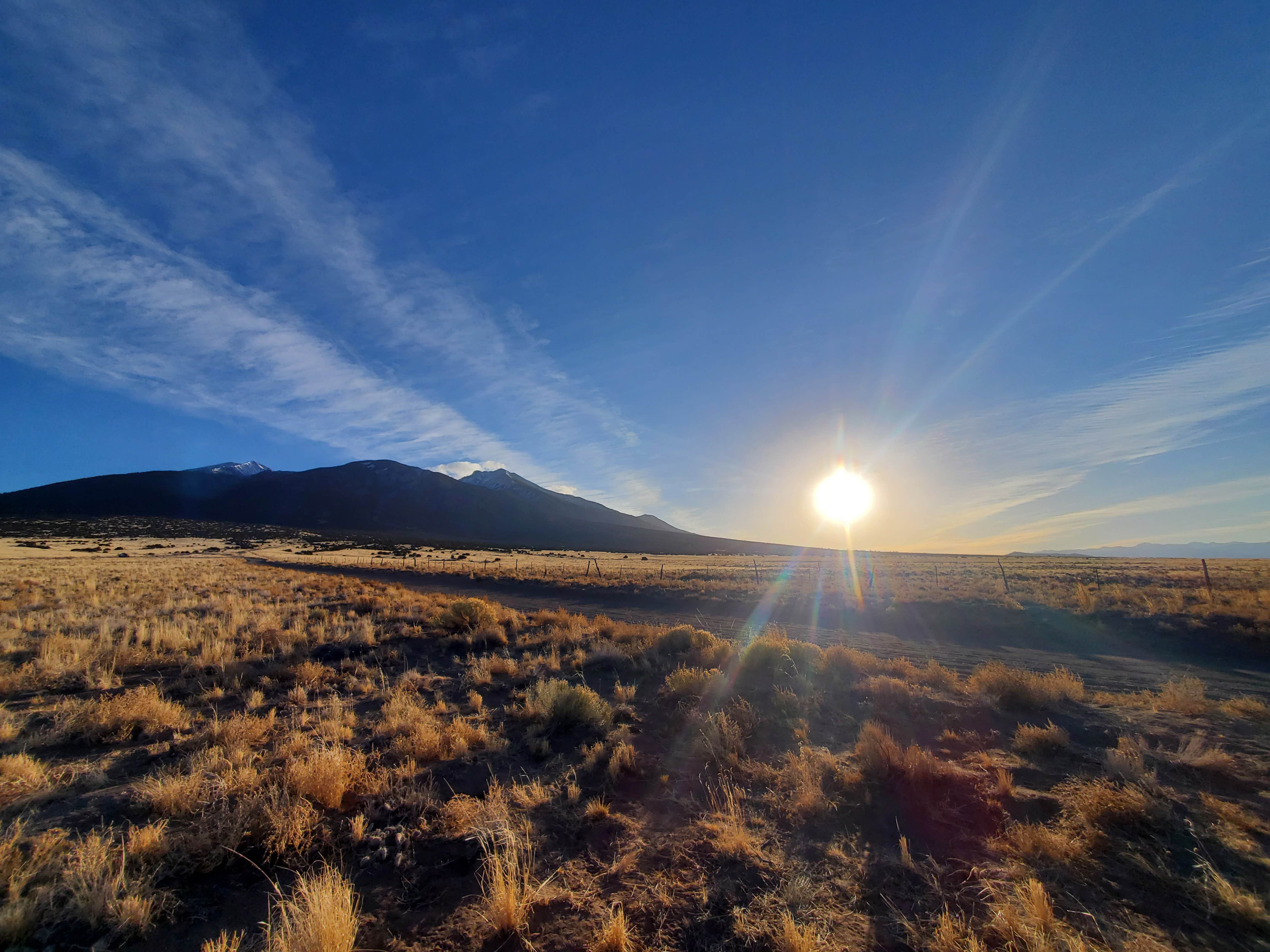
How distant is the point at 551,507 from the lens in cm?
19038

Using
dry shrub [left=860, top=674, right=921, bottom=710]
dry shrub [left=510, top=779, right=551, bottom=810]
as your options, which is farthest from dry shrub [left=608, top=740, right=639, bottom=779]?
dry shrub [left=860, top=674, right=921, bottom=710]

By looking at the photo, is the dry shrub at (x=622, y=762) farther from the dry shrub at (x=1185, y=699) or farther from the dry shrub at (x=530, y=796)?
the dry shrub at (x=1185, y=699)

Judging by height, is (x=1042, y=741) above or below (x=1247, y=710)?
below

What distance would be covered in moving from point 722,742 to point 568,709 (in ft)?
7.83

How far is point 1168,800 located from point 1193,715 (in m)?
4.48

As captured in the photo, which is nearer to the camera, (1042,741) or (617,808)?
(617,808)

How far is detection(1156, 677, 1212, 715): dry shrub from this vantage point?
8.00 meters

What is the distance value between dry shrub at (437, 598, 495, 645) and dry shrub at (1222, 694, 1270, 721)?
1505 centimetres

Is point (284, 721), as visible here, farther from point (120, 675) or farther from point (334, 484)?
point (334, 484)

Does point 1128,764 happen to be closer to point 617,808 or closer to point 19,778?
point 617,808

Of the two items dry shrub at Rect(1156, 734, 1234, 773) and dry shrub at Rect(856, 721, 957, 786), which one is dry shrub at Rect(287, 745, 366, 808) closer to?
dry shrub at Rect(856, 721, 957, 786)

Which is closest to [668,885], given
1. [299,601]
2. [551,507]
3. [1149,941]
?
[1149,941]

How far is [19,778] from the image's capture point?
519cm

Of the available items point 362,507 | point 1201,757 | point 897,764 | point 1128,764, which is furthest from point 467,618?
point 362,507
